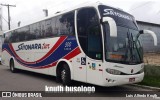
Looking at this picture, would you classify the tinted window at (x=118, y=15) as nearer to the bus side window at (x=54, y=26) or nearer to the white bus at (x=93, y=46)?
the white bus at (x=93, y=46)

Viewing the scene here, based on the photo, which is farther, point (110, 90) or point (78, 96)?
point (110, 90)

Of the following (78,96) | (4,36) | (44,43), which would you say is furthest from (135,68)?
(4,36)

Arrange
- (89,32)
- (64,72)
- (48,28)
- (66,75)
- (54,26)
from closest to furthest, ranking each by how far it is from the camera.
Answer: (89,32)
(66,75)
(64,72)
(54,26)
(48,28)

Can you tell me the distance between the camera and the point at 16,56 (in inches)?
720

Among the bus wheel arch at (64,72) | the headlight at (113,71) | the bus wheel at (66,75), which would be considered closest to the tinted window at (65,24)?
the bus wheel arch at (64,72)

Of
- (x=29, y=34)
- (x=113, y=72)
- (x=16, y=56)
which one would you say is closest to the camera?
(x=113, y=72)

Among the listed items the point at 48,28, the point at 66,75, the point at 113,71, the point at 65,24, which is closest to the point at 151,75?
the point at 66,75

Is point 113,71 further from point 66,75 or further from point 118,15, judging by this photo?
point 66,75

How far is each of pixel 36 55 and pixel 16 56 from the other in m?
4.02

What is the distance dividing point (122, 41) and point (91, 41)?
3.94 feet

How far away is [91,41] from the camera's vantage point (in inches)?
386

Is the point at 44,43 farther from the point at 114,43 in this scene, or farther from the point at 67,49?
the point at 114,43

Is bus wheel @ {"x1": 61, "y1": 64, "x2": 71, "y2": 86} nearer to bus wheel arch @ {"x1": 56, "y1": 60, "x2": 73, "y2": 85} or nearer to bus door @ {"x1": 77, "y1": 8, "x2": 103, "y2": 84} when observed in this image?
bus wheel arch @ {"x1": 56, "y1": 60, "x2": 73, "y2": 85}

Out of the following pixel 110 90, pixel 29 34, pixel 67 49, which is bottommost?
pixel 110 90
